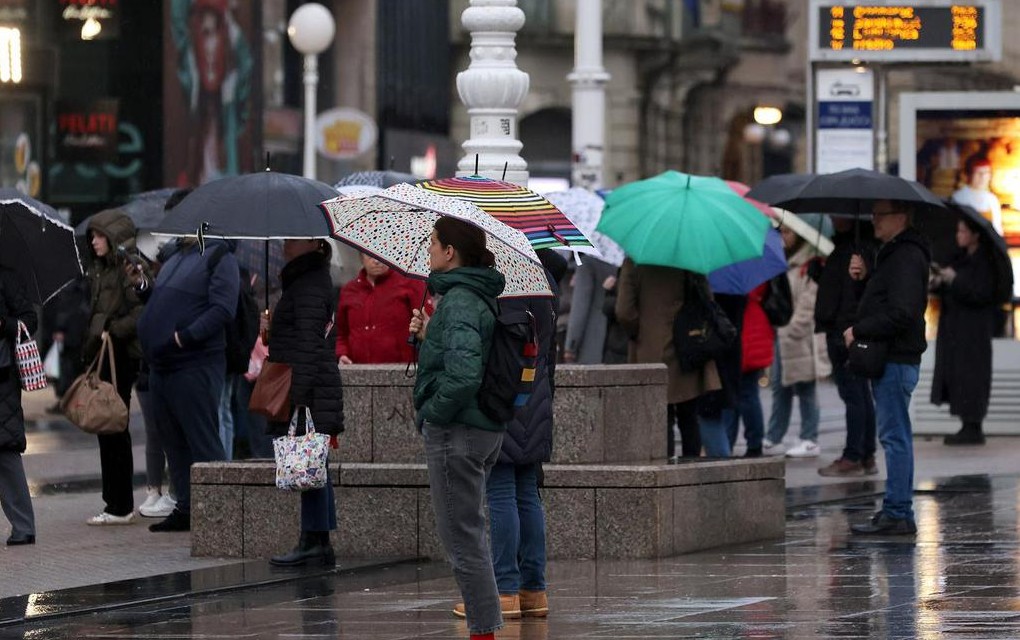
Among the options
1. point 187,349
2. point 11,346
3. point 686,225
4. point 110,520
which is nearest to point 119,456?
point 110,520

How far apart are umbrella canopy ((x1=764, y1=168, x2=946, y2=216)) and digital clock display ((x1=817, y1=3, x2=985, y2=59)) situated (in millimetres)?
6437

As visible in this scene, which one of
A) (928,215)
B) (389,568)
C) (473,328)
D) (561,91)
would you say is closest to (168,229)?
(389,568)

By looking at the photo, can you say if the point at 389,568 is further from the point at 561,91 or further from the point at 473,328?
the point at 561,91

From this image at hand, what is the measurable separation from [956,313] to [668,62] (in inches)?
1159

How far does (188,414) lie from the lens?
12.8 meters

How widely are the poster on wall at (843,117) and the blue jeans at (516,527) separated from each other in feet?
37.9

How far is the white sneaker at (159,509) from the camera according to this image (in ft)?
44.4

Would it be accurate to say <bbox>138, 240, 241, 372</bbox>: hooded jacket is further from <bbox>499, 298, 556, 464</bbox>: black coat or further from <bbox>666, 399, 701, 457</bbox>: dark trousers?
<bbox>499, 298, 556, 464</bbox>: black coat

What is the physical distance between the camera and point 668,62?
47.9 meters

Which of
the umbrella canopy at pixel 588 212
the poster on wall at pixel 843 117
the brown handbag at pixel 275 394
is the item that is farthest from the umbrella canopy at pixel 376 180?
the poster on wall at pixel 843 117

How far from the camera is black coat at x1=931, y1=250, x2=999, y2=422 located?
18.7 m

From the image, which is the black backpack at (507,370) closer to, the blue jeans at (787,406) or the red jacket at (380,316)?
the red jacket at (380,316)

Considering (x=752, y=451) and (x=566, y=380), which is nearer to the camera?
(x=566, y=380)

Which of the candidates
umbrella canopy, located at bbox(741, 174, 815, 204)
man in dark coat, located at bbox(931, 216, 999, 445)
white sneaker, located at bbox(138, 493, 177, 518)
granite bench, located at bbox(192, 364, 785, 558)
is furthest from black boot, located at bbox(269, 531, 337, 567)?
man in dark coat, located at bbox(931, 216, 999, 445)
